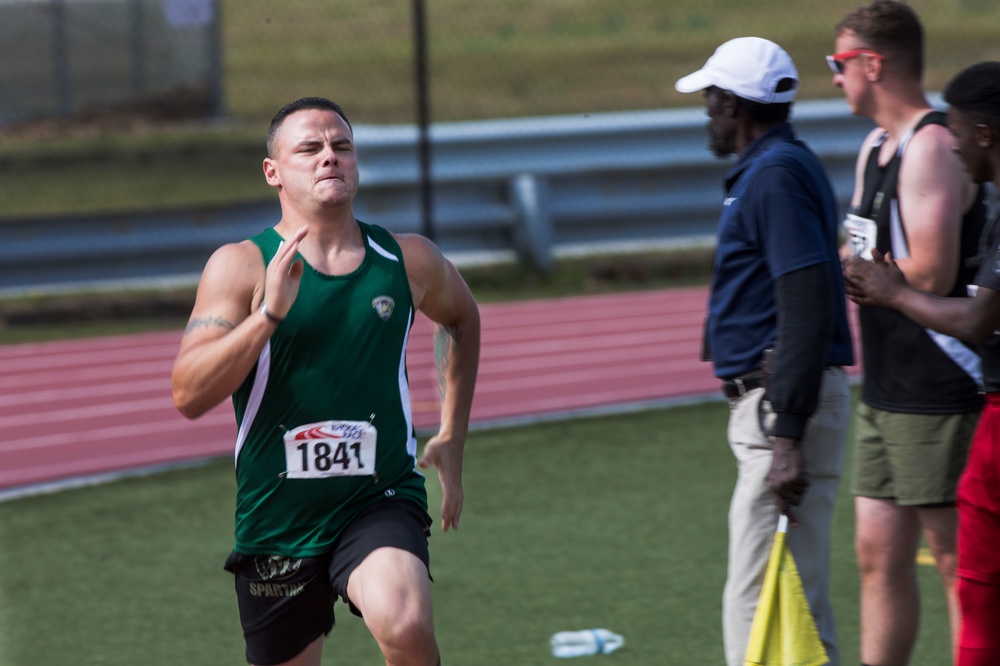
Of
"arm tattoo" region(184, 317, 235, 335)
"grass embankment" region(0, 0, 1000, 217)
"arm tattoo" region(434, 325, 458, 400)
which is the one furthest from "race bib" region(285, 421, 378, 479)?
"grass embankment" region(0, 0, 1000, 217)

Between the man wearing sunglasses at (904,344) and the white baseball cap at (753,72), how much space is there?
52 cm

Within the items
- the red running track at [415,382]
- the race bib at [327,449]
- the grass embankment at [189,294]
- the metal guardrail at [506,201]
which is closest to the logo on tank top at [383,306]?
the race bib at [327,449]

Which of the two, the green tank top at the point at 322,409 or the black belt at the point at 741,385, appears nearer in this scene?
the green tank top at the point at 322,409

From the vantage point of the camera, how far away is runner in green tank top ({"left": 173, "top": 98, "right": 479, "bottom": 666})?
3814 mm

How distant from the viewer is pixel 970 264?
4.52 meters

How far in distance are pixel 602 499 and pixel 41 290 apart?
21.8ft

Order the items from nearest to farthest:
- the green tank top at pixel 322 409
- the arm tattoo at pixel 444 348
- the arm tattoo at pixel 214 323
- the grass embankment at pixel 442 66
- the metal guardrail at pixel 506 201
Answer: the arm tattoo at pixel 214 323 < the green tank top at pixel 322 409 < the arm tattoo at pixel 444 348 < the metal guardrail at pixel 506 201 < the grass embankment at pixel 442 66

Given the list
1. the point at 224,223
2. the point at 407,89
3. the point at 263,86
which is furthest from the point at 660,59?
the point at 224,223

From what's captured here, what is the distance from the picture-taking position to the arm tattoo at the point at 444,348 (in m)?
4.43

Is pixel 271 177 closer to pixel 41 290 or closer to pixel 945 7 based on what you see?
pixel 41 290

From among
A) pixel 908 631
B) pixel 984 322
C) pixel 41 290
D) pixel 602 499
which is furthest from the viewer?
pixel 41 290

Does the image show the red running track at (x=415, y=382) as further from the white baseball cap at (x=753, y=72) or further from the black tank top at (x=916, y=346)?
the white baseball cap at (x=753, y=72)

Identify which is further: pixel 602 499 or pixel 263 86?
pixel 263 86

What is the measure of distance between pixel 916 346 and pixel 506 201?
8581mm
